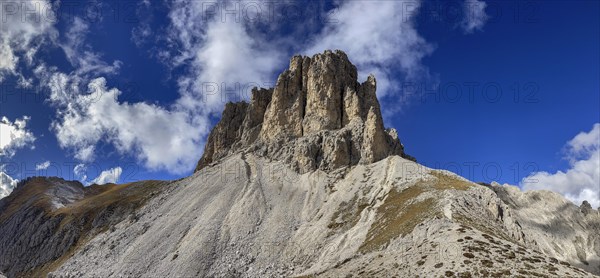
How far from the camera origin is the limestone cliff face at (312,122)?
9631 cm

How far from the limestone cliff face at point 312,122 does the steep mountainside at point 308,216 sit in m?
0.37

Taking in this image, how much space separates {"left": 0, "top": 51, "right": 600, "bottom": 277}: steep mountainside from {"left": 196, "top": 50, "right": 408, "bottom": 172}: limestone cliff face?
14.5 inches

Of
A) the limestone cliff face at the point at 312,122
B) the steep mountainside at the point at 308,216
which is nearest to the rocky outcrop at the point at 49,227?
the steep mountainside at the point at 308,216

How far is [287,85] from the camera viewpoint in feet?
400

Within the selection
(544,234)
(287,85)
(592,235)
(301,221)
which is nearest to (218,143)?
(287,85)

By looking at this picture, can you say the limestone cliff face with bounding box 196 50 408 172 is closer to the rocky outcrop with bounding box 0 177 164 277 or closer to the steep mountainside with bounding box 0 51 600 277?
the steep mountainside with bounding box 0 51 600 277

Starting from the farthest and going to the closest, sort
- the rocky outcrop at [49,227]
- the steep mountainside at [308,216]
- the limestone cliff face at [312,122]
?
the rocky outcrop at [49,227]
the limestone cliff face at [312,122]
the steep mountainside at [308,216]

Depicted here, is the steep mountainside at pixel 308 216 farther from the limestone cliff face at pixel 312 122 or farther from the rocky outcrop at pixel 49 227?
the rocky outcrop at pixel 49 227

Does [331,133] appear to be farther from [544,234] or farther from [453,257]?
[544,234]

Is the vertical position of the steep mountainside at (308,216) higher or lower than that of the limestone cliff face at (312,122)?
lower

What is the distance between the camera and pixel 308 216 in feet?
260

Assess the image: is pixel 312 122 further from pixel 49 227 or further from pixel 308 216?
pixel 49 227

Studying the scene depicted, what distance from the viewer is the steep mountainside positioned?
155ft

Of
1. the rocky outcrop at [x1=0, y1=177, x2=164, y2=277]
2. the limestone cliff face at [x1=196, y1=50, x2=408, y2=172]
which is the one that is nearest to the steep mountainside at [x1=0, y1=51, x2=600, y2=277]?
the limestone cliff face at [x1=196, y1=50, x2=408, y2=172]
